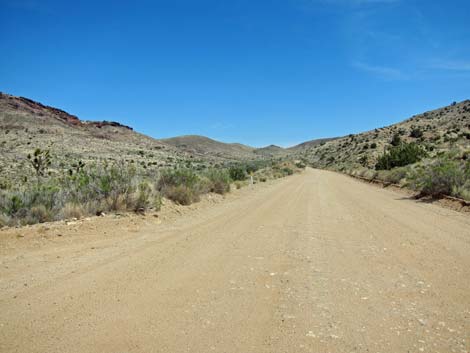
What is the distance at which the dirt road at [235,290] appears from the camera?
3.71 metres

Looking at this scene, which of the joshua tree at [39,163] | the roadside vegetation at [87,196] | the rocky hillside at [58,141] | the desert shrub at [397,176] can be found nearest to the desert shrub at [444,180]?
the desert shrub at [397,176]


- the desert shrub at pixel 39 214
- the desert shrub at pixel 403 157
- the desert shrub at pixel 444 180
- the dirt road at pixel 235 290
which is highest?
the desert shrub at pixel 403 157

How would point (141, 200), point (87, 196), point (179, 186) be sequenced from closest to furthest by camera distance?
point (87, 196)
point (141, 200)
point (179, 186)

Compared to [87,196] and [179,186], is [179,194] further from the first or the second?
[87,196]

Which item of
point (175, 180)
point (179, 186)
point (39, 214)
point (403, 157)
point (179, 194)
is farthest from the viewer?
point (403, 157)

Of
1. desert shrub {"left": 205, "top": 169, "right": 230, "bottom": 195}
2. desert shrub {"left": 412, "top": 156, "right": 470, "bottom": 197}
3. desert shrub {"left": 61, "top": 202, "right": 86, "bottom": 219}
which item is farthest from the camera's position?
desert shrub {"left": 205, "top": 169, "right": 230, "bottom": 195}

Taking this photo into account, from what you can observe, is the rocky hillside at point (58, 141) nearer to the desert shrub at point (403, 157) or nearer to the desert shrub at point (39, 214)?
the desert shrub at point (39, 214)

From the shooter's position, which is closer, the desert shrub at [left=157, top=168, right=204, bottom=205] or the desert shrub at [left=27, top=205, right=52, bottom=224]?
the desert shrub at [left=27, top=205, right=52, bottom=224]

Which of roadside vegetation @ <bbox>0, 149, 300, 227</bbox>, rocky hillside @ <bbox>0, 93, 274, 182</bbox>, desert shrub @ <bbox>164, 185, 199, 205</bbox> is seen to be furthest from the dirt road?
rocky hillside @ <bbox>0, 93, 274, 182</bbox>

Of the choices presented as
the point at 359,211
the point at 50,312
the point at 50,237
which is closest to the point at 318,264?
the point at 50,312

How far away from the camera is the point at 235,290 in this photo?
5.12m

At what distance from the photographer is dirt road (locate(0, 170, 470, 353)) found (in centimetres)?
371

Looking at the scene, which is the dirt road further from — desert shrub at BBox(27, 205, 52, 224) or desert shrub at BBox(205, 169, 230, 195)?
desert shrub at BBox(205, 169, 230, 195)

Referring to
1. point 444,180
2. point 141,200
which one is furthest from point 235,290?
point 444,180
